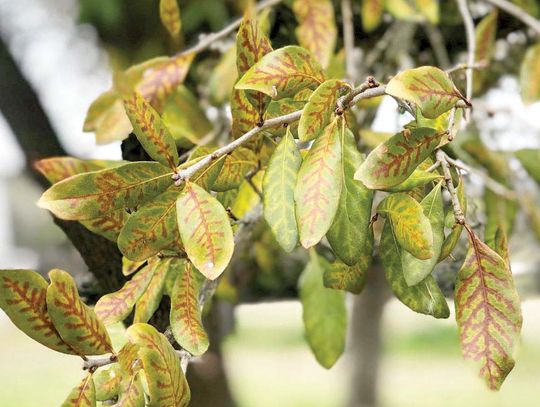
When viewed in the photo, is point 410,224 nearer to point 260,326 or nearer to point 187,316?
point 187,316

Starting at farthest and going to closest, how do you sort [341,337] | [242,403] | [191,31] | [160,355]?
1. [242,403]
2. [191,31]
3. [341,337]
4. [160,355]

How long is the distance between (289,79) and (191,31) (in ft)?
2.87

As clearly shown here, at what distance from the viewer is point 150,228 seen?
0.37m

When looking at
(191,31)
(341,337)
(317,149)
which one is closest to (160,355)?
(317,149)

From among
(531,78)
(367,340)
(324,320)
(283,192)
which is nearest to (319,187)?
(283,192)

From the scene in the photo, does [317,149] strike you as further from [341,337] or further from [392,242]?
[341,337]

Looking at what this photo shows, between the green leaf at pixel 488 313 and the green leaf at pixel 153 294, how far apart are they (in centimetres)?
18

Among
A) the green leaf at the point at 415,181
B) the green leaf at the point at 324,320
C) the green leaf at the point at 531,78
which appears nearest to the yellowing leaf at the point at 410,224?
the green leaf at the point at 415,181

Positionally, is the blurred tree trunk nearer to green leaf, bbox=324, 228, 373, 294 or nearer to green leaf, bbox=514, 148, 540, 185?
green leaf, bbox=514, 148, 540, 185

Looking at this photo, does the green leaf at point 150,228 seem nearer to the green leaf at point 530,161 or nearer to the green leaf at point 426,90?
the green leaf at point 426,90

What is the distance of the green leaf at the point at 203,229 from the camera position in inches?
13.6

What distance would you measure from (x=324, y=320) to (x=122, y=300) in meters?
0.33

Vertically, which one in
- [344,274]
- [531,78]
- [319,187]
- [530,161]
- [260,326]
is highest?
[319,187]

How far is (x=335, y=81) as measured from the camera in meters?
0.35
